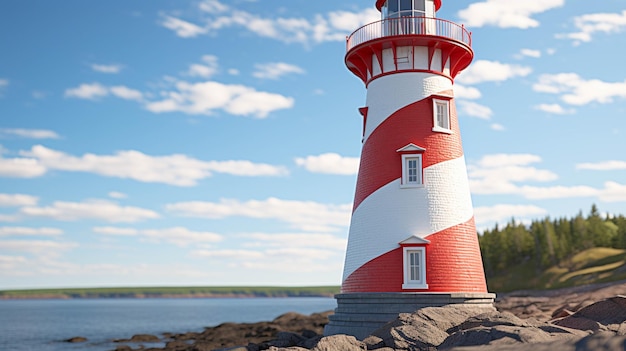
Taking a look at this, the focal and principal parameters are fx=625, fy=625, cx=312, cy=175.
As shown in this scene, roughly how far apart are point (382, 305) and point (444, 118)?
18.2 ft

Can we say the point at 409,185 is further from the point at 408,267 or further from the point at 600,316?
the point at 600,316

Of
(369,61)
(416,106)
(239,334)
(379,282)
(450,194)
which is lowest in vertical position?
(239,334)

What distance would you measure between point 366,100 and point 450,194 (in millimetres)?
3804

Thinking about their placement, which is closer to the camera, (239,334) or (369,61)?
(369,61)

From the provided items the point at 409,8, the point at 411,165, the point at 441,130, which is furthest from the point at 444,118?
the point at 409,8

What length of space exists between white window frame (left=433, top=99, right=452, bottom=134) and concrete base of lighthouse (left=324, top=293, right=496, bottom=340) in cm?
454

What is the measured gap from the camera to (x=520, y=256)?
291 ft

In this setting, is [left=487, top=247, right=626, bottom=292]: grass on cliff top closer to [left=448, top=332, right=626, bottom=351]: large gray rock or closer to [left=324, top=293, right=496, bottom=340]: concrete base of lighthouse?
[left=324, top=293, right=496, bottom=340]: concrete base of lighthouse

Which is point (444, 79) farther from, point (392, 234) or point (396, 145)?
point (392, 234)

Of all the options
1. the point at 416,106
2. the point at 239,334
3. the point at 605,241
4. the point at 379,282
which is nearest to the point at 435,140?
the point at 416,106

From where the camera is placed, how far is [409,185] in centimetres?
1683

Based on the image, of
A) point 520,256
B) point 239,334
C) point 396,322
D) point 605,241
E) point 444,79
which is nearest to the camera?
point 396,322

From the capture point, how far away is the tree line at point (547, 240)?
266 feet

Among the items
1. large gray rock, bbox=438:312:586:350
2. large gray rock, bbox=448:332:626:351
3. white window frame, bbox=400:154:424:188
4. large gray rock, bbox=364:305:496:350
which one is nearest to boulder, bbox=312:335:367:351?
large gray rock, bbox=364:305:496:350
